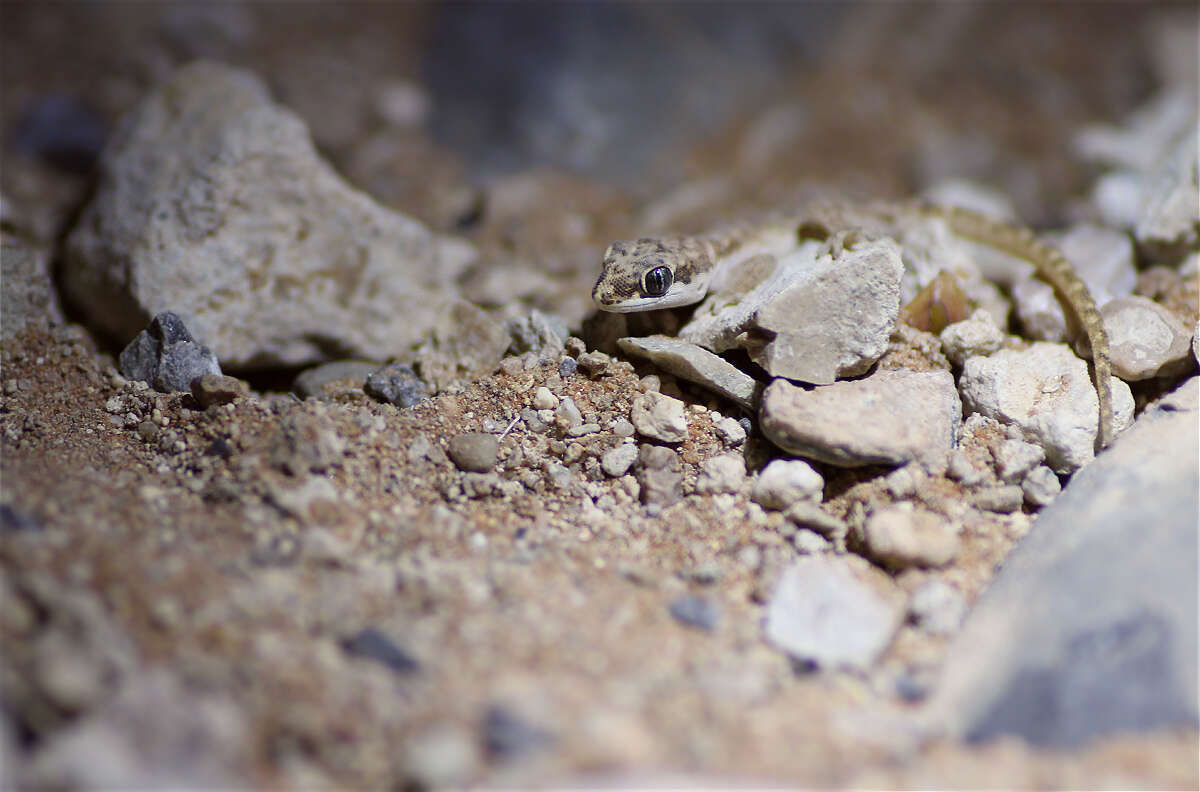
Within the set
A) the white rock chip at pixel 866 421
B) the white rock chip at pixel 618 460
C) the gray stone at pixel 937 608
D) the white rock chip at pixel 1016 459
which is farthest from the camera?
the white rock chip at pixel 618 460

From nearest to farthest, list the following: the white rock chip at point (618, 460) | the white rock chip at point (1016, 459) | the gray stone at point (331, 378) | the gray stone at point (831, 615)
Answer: the gray stone at point (831, 615) < the white rock chip at point (1016, 459) < the white rock chip at point (618, 460) < the gray stone at point (331, 378)

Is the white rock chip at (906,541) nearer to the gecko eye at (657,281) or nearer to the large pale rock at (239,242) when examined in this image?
the gecko eye at (657,281)

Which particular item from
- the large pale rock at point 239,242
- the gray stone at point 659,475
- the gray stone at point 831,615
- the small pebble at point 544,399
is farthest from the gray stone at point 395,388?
the gray stone at point 831,615

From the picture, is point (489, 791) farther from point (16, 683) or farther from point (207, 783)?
point (16, 683)

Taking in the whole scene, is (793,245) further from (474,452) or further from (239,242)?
(239,242)

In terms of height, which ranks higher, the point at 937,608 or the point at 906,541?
the point at 906,541

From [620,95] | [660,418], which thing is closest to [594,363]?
[660,418]

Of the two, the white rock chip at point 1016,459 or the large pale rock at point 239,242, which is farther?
the large pale rock at point 239,242
